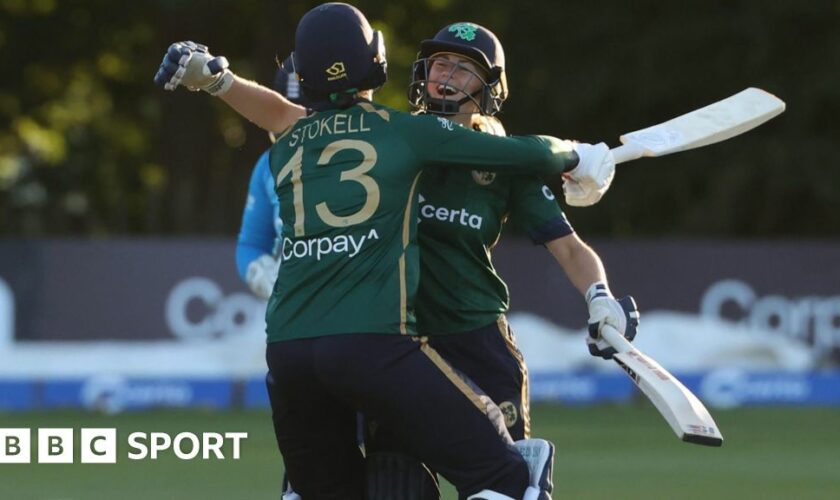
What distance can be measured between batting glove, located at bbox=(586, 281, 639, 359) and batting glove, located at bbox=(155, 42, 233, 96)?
1.34 m

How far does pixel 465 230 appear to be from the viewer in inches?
214

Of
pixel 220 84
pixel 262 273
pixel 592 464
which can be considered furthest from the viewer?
pixel 592 464

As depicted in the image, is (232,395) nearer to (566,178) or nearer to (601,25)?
(601,25)

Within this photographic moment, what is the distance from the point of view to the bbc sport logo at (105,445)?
34.3ft

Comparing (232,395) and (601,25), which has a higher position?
(601,25)

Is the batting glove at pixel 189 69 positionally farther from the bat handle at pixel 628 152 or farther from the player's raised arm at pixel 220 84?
the bat handle at pixel 628 152

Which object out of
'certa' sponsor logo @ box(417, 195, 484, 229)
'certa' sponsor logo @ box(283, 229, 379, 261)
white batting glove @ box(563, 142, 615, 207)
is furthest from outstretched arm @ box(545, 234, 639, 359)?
'certa' sponsor logo @ box(283, 229, 379, 261)

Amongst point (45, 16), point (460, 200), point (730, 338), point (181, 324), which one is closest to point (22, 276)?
point (181, 324)

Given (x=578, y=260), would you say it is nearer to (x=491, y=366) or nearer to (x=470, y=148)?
(x=491, y=366)

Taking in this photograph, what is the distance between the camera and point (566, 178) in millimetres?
5387

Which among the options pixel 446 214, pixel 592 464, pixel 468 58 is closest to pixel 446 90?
pixel 468 58

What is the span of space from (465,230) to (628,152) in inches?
22.7

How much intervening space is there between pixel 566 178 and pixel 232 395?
933 centimetres

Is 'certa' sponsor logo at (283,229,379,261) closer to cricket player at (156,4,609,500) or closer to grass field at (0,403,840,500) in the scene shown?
cricket player at (156,4,609,500)
